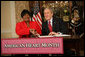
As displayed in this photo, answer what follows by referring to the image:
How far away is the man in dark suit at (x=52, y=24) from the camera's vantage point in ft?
5.56

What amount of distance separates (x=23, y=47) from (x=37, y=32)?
18 cm

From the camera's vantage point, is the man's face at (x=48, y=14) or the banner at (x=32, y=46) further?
the man's face at (x=48, y=14)

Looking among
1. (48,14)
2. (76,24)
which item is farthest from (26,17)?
(76,24)

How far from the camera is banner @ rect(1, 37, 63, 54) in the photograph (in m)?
1.60

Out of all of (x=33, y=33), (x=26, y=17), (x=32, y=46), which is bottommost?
(x=32, y=46)

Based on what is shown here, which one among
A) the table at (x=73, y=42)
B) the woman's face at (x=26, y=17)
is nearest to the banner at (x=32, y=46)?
the table at (x=73, y=42)

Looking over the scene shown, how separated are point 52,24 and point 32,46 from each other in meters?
0.28

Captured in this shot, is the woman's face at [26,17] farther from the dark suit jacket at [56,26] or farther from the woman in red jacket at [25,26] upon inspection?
the dark suit jacket at [56,26]

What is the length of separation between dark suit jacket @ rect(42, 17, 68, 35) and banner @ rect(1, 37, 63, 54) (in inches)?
4.6

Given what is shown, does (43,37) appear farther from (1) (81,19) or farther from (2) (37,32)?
(1) (81,19)

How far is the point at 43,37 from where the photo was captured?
162 cm

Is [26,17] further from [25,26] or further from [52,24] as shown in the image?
[52,24]

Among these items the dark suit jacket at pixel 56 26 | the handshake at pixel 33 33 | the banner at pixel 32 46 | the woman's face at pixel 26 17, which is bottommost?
the banner at pixel 32 46

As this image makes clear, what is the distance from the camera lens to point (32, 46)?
1.62 meters
